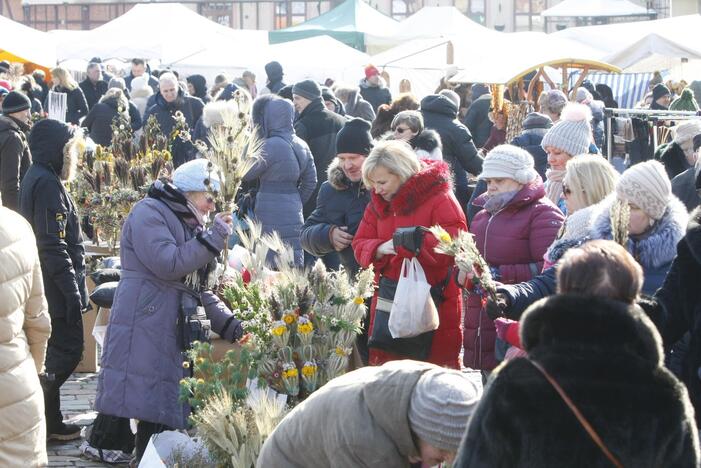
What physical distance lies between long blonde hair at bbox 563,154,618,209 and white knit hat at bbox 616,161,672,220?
1.87ft

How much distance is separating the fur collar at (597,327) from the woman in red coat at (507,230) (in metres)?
2.42

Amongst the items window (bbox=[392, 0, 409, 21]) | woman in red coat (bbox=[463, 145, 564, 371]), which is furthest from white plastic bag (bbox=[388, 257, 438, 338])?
window (bbox=[392, 0, 409, 21])

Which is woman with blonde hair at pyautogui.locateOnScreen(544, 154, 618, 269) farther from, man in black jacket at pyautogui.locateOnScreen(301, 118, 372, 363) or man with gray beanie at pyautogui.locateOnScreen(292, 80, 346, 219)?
man with gray beanie at pyautogui.locateOnScreen(292, 80, 346, 219)

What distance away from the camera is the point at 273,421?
436 cm

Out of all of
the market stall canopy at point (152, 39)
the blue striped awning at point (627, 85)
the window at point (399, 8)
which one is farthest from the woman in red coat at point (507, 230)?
the window at point (399, 8)

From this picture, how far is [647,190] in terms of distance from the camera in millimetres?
4676

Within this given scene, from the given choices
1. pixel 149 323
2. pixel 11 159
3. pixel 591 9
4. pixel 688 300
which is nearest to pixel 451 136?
pixel 11 159

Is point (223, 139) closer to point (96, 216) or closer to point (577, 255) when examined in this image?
point (577, 255)

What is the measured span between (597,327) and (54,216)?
13.9 ft

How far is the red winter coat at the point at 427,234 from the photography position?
5.69 meters

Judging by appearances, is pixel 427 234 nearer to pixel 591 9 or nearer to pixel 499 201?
pixel 499 201

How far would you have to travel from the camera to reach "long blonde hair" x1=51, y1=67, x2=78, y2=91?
52.7 feet

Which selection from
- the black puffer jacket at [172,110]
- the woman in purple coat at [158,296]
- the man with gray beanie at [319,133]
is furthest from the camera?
the black puffer jacket at [172,110]

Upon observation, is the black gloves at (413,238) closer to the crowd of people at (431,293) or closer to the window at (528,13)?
the crowd of people at (431,293)
